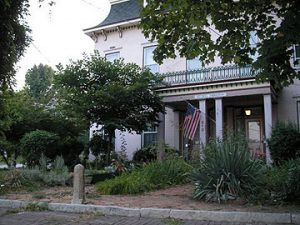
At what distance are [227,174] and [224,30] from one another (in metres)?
3.62

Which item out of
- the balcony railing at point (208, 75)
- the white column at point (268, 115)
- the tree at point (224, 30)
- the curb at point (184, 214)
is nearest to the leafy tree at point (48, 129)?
the balcony railing at point (208, 75)

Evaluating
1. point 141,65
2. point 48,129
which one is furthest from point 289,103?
point 48,129

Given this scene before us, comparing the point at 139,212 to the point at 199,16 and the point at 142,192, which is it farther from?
the point at 199,16

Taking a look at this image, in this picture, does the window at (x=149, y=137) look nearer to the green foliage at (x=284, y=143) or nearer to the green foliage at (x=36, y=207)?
the green foliage at (x=284, y=143)

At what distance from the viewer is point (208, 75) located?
18.7m

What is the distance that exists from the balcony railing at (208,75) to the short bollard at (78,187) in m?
10.5

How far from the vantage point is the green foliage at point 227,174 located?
911 cm

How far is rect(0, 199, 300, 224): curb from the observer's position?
7.14m

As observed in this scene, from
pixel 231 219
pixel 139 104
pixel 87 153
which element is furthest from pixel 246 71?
pixel 231 219

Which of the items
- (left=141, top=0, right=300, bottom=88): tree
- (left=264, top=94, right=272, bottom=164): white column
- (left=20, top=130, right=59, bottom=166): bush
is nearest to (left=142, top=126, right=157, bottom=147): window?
(left=20, top=130, right=59, bottom=166): bush

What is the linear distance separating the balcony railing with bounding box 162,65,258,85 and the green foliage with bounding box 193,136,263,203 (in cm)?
835

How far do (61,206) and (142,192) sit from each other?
2829 mm

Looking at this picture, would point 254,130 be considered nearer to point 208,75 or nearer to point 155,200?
point 208,75

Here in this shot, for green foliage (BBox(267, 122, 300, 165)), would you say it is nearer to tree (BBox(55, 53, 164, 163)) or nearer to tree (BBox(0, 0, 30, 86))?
tree (BBox(55, 53, 164, 163))
